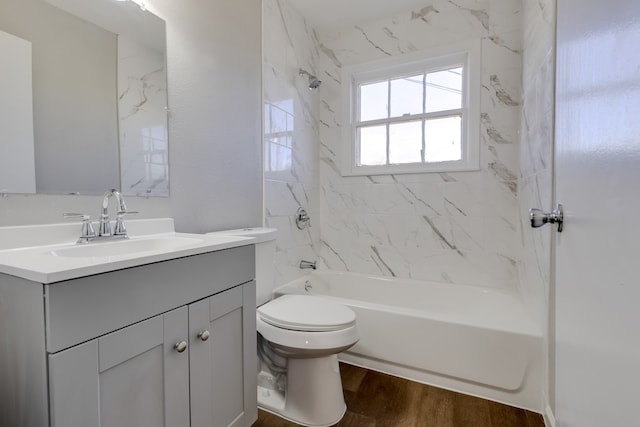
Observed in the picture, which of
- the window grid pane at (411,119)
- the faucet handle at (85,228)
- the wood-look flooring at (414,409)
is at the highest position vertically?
the window grid pane at (411,119)

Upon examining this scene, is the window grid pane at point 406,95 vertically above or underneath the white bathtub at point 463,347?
above

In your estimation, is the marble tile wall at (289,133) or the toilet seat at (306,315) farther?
the marble tile wall at (289,133)

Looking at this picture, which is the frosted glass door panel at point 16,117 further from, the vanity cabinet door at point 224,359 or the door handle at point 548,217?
the door handle at point 548,217

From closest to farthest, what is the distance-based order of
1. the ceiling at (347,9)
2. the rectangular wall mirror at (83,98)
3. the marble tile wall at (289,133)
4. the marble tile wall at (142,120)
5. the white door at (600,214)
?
the white door at (600,214) < the rectangular wall mirror at (83,98) < the marble tile wall at (142,120) < the marble tile wall at (289,133) < the ceiling at (347,9)

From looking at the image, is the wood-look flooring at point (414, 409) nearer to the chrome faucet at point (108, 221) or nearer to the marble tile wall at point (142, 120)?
the chrome faucet at point (108, 221)

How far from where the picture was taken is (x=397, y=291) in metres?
2.34

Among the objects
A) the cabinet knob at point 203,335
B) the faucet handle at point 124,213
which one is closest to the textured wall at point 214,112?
the faucet handle at point 124,213

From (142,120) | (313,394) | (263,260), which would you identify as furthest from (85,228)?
(313,394)

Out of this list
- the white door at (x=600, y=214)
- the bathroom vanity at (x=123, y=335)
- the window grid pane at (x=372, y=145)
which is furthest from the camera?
the window grid pane at (x=372, y=145)

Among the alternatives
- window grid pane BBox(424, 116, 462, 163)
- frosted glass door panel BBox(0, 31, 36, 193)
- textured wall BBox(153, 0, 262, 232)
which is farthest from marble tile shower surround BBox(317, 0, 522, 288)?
frosted glass door panel BBox(0, 31, 36, 193)

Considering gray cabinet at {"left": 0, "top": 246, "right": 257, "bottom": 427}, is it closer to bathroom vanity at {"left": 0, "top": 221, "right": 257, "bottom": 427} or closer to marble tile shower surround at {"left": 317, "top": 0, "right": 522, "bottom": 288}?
bathroom vanity at {"left": 0, "top": 221, "right": 257, "bottom": 427}

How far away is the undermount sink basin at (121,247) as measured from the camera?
3.11 feet

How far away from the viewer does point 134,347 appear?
2.54ft

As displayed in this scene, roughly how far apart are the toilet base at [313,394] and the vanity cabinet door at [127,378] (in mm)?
620
